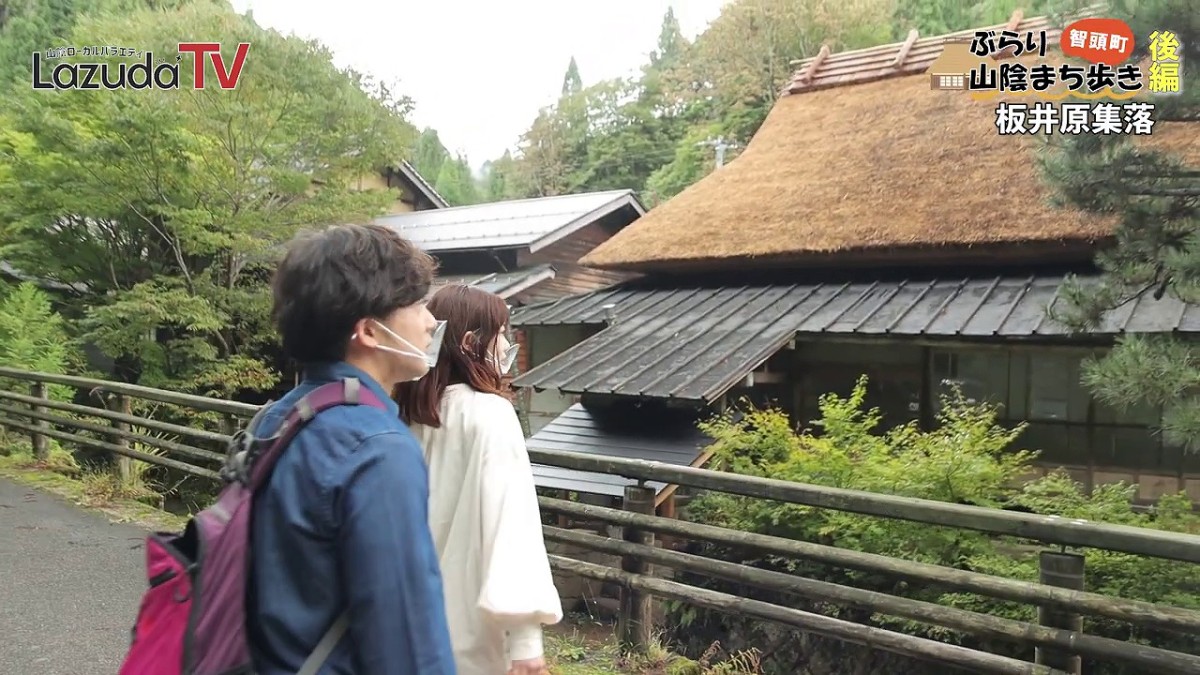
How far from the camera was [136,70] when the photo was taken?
10148 millimetres

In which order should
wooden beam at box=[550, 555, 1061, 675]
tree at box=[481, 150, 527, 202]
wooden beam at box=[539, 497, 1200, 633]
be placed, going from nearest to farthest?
wooden beam at box=[539, 497, 1200, 633] → wooden beam at box=[550, 555, 1061, 675] → tree at box=[481, 150, 527, 202]

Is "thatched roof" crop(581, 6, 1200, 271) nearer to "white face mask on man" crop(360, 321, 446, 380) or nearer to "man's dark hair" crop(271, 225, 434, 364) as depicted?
"white face mask on man" crop(360, 321, 446, 380)

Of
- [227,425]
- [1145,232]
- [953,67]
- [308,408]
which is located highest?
[953,67]

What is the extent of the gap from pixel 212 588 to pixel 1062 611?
2498 mm

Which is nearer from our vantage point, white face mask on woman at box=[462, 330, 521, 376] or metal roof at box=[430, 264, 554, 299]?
white face mask on woman at box=[462, 330, 521, 376]

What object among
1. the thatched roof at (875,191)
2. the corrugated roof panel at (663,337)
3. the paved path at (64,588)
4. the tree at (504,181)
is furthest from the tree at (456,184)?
the paved path at (64,588)

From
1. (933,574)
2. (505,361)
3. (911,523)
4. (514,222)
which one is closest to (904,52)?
(514,222)

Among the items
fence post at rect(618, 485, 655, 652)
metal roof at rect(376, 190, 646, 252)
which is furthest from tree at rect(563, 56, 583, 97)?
fence post at rect(618, 485, 655, 652)

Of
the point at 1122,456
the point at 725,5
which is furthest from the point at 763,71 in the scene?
the point at 1122,456

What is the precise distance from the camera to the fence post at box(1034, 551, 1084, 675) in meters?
2.46

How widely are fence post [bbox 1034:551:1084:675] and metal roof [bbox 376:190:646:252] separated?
998cm

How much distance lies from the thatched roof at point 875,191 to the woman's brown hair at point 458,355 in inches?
229

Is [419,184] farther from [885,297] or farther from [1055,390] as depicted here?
[1055,390]

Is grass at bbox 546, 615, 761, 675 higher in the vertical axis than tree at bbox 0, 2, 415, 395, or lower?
lower
